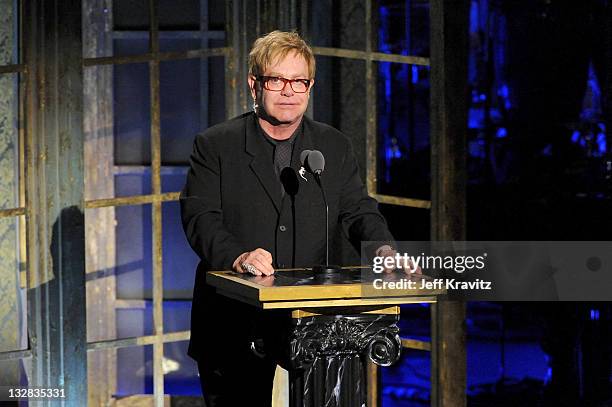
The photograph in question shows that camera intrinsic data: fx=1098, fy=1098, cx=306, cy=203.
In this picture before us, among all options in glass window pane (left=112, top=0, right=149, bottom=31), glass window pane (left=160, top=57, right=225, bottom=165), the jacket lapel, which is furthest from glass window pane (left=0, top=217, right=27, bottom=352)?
the jacket lapel

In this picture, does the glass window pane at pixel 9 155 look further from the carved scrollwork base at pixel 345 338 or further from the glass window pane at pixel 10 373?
the carved scrollwork base at pixel 345 338

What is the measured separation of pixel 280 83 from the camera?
3217 millimetres

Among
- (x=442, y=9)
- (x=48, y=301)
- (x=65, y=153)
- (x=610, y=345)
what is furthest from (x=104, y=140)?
(x=610, y=345)

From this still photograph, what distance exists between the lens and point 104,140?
489cm

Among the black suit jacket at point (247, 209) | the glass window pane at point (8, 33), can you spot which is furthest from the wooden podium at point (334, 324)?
the glass window pane at point (8, 33)

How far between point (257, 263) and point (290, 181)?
435 millimetres

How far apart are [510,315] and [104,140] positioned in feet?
17.5

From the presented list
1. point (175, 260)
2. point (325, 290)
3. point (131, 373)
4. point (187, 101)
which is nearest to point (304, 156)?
point (325, 290)

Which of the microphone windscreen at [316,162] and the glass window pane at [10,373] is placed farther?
the glass window pane at [10,373]

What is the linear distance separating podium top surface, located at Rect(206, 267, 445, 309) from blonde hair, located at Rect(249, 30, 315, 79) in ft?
2.17

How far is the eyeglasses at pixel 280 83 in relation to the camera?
3.21 meters

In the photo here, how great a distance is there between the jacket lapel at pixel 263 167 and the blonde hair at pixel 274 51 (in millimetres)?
217

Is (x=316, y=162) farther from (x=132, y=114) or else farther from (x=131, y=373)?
(x=131, y=373)

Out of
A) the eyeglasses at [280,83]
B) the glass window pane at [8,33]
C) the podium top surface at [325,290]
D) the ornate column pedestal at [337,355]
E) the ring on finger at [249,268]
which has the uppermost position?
the glass window pane at [8,33]
